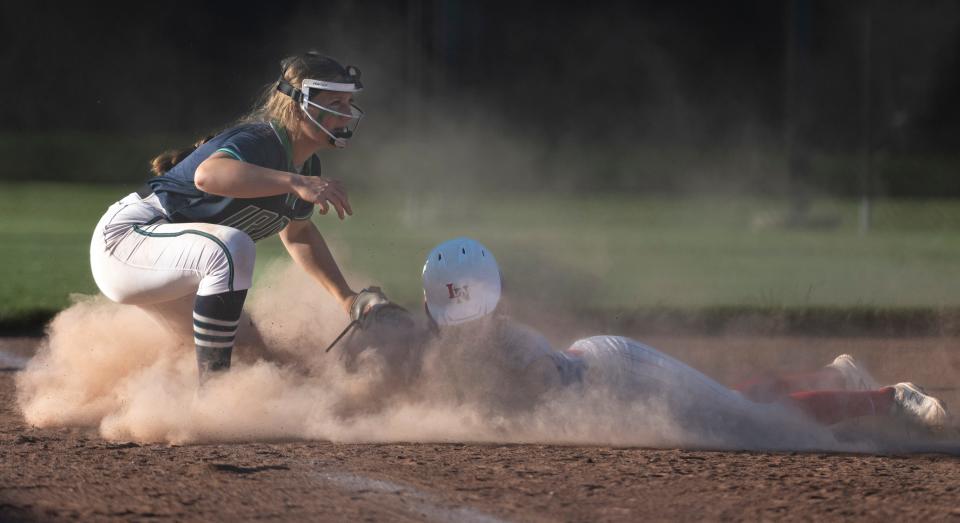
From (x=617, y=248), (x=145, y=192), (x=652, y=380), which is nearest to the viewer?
(x=652, y=380)

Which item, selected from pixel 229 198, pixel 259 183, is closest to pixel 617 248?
pixel 229 198

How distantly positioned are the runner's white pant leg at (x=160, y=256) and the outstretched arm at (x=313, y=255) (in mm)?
460

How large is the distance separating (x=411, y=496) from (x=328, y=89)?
141 cm

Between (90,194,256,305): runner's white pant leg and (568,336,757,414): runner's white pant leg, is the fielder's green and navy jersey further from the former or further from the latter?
(568,336,757,414): runner's white pant leg

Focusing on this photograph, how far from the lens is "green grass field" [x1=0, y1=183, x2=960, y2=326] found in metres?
7.18

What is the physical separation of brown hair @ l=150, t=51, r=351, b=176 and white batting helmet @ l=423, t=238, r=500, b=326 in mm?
666

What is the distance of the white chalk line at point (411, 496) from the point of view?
2609 mm

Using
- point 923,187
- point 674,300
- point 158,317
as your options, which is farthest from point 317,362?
point 923,187

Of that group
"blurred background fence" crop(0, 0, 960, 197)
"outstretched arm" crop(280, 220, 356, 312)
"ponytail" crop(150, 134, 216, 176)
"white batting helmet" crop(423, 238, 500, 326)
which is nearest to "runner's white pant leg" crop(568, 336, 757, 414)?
"white batting helmet" crop(423, 238, 500, 326)

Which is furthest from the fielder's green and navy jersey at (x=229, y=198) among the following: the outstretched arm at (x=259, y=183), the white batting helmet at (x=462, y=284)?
the white batting helmet at (x=462, y=284)

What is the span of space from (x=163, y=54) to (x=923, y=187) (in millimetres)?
10254

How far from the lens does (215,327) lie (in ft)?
11.2

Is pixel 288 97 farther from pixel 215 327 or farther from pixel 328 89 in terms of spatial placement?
pixel 215 327

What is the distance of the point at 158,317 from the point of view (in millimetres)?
3889
